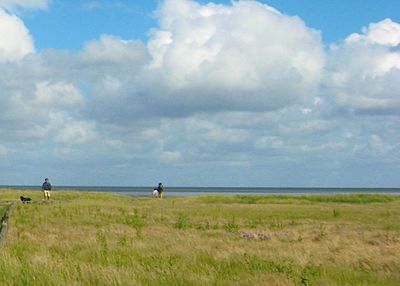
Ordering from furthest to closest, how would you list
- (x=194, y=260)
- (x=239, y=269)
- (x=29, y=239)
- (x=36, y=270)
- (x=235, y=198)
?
1. (x=235, y=198)
2. (x=29, y=239)
3. (x=194, y=260)
4. (x=239, y=269)
5. (x=36, y=270)

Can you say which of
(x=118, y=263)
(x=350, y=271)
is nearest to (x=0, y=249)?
(x=118, y=263)

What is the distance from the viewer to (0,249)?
1498 centimetres

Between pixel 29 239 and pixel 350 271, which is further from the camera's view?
pixel 29 239

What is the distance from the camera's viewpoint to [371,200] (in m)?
63.5

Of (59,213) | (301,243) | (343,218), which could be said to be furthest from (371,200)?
(301,243)

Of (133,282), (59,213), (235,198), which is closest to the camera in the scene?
(133,282)

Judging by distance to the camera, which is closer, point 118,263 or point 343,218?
point 118,263

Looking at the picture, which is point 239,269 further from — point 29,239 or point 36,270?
point 29,239

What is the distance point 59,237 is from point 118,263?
7.05 meters

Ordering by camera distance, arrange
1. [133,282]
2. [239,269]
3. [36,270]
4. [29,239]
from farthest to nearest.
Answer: [29,239]
[239,269]
[36,270]
[133,282]

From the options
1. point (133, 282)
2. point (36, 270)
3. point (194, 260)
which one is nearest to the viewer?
point (133, 282)

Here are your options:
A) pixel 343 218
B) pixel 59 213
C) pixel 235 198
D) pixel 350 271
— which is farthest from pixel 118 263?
pixel 235 198

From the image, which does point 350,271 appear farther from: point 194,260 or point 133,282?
point 133,282

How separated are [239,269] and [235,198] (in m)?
49.4
